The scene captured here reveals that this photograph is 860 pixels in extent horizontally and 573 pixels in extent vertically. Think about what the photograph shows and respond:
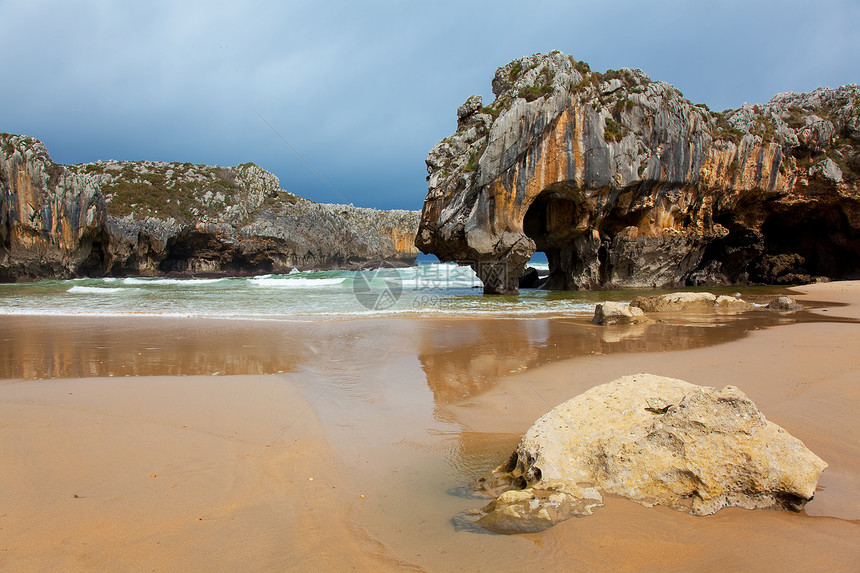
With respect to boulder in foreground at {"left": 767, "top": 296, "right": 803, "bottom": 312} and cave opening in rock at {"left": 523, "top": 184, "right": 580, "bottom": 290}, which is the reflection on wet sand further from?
cave opening in rock at {"left": 523, "top": 184, "right": 580, "bottom": 290}

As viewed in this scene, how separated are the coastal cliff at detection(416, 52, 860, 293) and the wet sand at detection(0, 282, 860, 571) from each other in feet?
43.7

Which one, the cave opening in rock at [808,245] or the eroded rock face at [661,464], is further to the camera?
the cave opening in rock at [808,245]

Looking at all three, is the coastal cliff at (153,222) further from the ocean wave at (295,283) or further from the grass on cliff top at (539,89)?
the grass on cliff top at (539,89)

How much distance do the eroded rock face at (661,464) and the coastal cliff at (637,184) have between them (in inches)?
688

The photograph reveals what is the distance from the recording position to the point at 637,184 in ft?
74.3

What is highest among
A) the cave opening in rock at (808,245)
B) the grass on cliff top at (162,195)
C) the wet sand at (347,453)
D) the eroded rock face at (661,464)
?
the grass on cliff top at (162,195)

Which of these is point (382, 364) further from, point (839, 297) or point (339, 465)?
point (839, 297)

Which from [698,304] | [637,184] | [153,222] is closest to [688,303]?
[698,304]

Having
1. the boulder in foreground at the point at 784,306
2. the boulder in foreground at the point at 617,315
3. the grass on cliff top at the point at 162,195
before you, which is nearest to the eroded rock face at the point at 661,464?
the boulder in foreground at the point at 617,315

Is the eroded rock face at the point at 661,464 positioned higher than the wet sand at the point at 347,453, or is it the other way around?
the eroded rock face at the point at 661,464

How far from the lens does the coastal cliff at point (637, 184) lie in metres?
20.5

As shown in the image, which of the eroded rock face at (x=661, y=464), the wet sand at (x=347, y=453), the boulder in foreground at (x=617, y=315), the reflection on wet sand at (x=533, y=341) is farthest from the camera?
the boulder in foreground at (x=617, y=315)

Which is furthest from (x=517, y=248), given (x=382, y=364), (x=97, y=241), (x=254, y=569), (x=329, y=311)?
(x=97, y=241)

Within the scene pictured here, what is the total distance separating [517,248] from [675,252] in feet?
35.5
